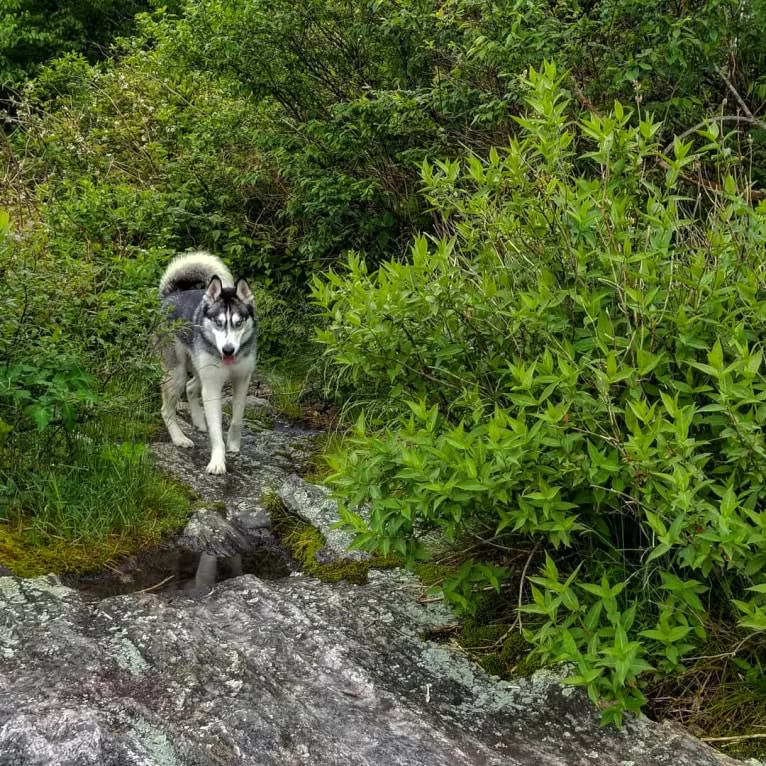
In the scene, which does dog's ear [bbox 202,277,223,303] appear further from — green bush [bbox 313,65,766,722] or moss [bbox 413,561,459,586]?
moss [bbox 413,561,459,586]

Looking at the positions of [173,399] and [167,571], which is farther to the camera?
[173,399]

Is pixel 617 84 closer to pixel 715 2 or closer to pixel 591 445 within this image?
pixel 715 2

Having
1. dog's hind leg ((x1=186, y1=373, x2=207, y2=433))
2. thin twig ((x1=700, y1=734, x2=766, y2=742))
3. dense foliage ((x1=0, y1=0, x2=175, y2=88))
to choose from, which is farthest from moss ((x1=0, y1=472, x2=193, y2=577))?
dense foliage ((x1=0, y1=0, x2=175, y2=88))

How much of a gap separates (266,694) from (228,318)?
3511mm

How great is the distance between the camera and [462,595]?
330 cm

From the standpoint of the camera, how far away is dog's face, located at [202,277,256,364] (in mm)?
5918

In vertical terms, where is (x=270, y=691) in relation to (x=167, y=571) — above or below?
above

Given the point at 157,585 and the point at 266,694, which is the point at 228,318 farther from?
the point at 266,694

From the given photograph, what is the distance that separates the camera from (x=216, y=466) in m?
5.72

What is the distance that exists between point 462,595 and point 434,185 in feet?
5.08

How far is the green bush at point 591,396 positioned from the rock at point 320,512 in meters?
0.97

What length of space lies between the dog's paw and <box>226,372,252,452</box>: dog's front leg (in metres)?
0.48

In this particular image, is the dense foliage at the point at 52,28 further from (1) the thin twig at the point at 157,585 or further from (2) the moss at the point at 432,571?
(2) the moss at the point at 432,571

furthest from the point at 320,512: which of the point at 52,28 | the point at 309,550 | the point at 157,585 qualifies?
the point at 52,28
